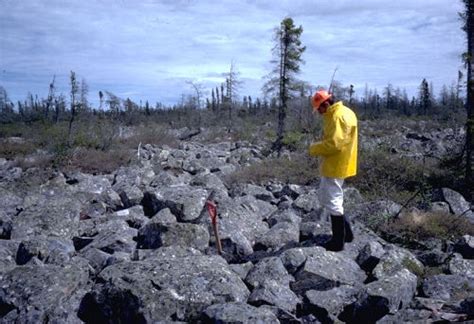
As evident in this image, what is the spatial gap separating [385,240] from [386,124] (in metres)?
35.9

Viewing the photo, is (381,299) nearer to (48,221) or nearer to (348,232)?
(348,232)

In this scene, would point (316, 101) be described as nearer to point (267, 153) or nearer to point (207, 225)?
point (207, 225)

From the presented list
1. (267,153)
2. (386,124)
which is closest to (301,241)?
(267,153)

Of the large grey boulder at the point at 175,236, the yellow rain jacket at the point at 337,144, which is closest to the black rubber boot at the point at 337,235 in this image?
the yellow rain jacket at the point at 337,144

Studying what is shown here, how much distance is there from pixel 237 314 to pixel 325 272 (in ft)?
4.93

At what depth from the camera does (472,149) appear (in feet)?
41.8

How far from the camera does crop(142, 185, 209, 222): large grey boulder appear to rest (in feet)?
26.9

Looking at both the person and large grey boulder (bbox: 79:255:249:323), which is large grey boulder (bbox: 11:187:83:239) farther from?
the person

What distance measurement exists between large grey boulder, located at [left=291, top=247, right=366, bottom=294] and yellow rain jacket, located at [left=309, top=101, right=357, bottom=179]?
3.41 feet

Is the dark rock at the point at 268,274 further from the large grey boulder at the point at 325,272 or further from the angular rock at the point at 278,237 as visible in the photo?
the angular rock at the point at 278,237

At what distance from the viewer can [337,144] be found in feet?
19.9

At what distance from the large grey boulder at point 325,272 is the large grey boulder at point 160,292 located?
2.28 ft

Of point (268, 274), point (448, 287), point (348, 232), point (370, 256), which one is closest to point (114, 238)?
point (268, 274)

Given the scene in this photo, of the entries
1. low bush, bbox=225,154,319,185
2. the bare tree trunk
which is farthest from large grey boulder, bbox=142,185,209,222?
the bare tree trunk
